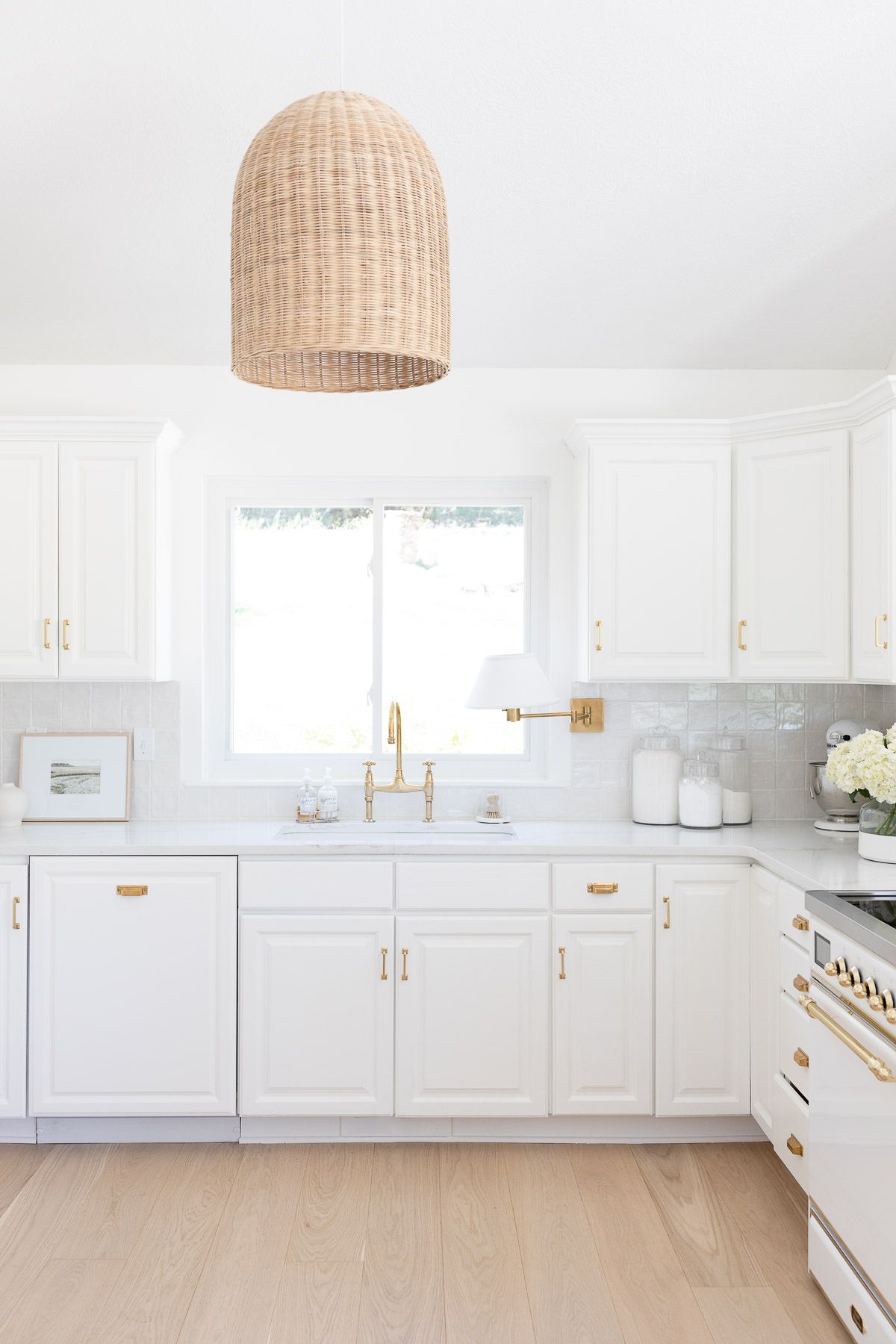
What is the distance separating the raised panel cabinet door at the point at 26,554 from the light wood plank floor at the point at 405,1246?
1.52 metres

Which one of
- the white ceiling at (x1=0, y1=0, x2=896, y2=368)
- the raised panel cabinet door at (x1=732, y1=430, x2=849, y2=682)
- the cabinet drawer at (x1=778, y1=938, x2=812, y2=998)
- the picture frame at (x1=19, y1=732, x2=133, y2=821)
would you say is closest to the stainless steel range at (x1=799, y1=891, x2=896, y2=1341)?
the cabinet drawer at (x1=778, y1=938, x2=812, y2=998)

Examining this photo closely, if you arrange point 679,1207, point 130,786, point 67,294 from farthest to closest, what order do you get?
point 130,786 < point 67,294 < point 679,1207

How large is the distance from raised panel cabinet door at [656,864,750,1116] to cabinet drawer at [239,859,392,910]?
2.79 ft

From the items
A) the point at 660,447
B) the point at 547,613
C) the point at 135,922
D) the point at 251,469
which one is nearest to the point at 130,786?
the point at 135,922

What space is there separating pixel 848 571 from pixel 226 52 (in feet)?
7.48

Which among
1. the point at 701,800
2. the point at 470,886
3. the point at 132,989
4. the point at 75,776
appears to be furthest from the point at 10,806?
the point at 701,800

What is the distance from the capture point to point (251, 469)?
12.2 feet

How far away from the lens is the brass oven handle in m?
1.99

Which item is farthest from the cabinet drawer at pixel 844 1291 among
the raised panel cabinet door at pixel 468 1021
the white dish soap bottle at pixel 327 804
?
the white dish soap bottle at pixel 327 804

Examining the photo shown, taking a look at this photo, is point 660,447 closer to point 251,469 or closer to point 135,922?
point 251,469

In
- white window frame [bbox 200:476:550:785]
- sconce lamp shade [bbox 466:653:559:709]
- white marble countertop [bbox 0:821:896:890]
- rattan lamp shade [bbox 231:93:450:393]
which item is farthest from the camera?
white window frame [bbox 200:476:550:785]

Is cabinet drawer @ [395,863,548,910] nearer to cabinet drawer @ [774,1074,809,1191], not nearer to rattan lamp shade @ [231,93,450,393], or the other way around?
cabinet drawer @ [774,1074,809,1191]

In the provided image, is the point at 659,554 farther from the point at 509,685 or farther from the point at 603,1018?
the point at 603,1018

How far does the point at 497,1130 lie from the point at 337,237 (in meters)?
2.68
